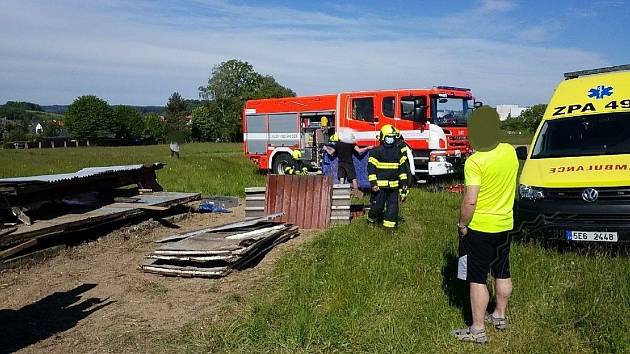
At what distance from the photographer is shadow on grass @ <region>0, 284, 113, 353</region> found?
16.4ft

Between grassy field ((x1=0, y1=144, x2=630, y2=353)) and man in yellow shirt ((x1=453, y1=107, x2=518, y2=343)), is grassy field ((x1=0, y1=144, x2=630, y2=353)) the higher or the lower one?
the lower one

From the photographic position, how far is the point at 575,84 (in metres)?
8.29

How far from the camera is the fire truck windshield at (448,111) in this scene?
1462cm

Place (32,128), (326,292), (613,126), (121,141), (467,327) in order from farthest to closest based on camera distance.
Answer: (32,128) < (121,141) < (613,126) < (326,292) < (467,327)

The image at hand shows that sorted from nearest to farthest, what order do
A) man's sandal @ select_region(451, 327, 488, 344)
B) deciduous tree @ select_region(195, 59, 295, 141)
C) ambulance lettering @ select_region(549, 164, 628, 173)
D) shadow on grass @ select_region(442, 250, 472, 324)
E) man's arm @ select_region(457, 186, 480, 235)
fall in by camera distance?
1. man's arm @ select_region(457, 186, 480, 235)
2. man's sandal @ select_region(451, 327, 488, 344)
3. shadow on grass @ select_region(442, 250, 472, 324)
4. ambulance lettering @ select_region(549, 164, 628, 173)
5. deciduous tree @ select_region(195, 59, 295, 141)

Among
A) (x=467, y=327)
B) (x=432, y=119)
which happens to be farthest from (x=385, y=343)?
(x=432, y=119)

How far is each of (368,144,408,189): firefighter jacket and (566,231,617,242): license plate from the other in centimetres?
276

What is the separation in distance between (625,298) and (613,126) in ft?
11.4

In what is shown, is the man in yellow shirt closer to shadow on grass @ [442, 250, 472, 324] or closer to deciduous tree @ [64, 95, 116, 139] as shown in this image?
shadow on grass @ [442, 250, 472, 324]

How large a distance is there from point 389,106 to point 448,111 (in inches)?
62.8

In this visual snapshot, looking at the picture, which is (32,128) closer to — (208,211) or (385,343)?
(208,211)

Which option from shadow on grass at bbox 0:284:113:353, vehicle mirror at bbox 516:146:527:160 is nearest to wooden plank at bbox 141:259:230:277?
shadow on grass at bbox 0:284:113:353

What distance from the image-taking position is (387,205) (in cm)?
869

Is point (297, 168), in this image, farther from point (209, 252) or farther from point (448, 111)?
point (209, 252)
